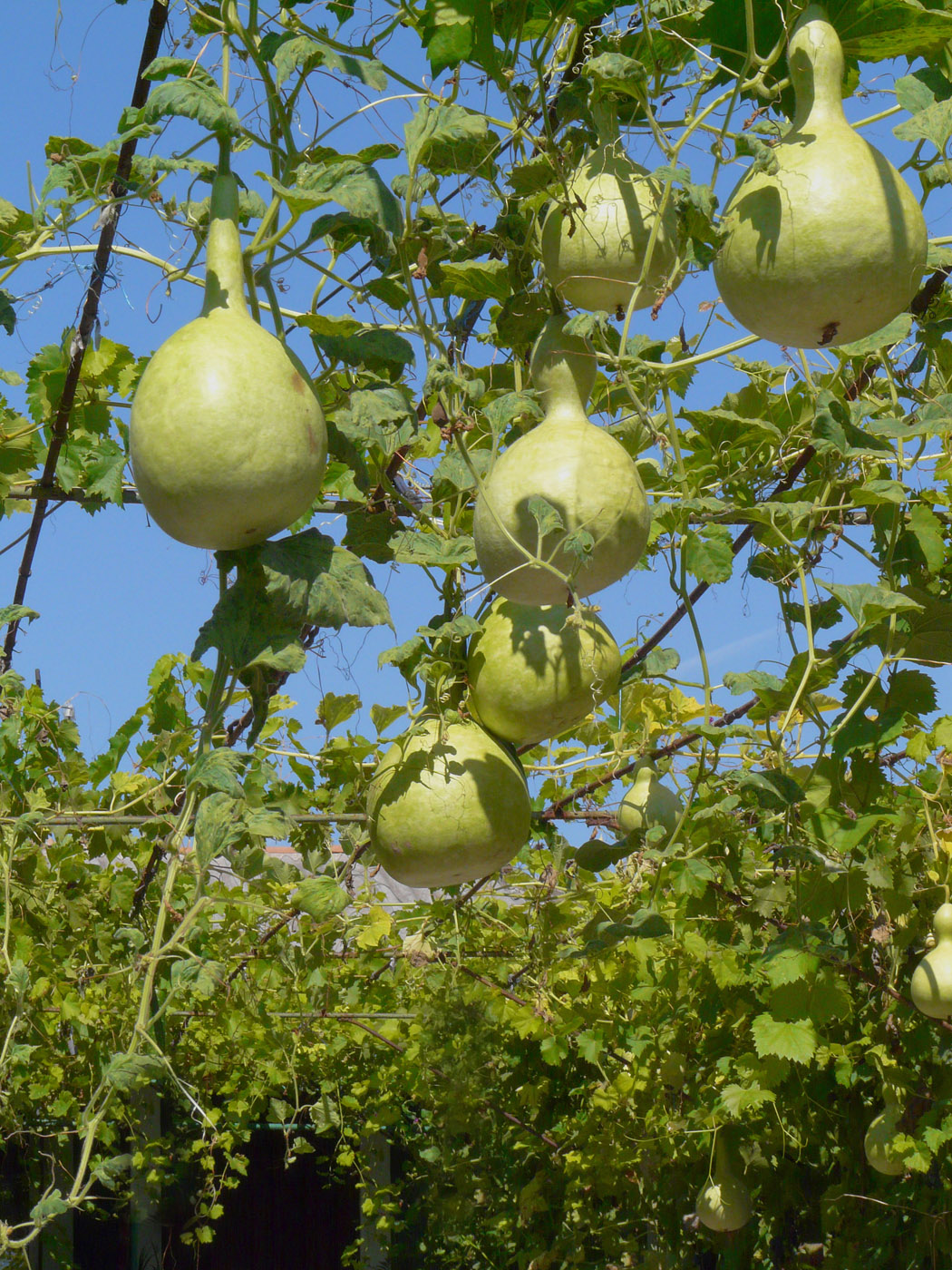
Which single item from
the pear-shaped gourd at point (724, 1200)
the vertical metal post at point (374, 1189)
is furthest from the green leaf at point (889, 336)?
the vertical metal post at point (374, 1189)

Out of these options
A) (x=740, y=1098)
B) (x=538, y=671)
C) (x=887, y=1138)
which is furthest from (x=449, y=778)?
(x=887, y=1138)

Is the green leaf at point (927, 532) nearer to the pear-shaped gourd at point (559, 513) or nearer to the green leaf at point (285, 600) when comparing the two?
the pear-shaped gourd at point (559, 513)

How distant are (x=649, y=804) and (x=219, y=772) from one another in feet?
3.85

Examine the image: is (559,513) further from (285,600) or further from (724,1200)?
(724,1200)

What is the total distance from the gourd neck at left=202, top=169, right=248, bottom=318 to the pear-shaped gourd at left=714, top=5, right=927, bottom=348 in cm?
53

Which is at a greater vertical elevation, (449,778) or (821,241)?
(821,241)

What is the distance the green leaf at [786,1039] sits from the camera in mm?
2297

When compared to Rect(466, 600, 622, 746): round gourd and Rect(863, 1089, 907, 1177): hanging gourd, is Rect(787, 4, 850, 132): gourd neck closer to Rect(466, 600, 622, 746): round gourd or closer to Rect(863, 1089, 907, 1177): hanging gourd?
Rect(466, 600, 622, 746): round gourd

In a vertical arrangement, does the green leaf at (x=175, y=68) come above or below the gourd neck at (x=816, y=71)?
above

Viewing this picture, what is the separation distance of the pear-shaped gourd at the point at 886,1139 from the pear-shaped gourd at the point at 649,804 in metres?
0.97

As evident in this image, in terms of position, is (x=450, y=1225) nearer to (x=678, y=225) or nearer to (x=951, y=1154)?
(x=951, y=1154)

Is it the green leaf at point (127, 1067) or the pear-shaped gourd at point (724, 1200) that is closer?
the green leaf at point (127, 1067)

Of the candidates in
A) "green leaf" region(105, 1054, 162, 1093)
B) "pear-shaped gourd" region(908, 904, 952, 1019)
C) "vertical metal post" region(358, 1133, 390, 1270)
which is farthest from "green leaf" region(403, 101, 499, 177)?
"vertical metal post" region(358, 1133, 390, 1270)

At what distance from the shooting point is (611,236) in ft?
4.93
